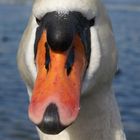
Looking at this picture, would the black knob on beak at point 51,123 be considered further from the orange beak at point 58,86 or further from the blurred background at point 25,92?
the blurred background at point 25,92

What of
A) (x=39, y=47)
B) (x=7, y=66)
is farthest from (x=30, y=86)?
(x=7, y=66)

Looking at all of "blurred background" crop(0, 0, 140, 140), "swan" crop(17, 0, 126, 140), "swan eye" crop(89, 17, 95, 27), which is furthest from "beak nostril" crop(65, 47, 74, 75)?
"blurred background" crop(0, 0, 140, 140)

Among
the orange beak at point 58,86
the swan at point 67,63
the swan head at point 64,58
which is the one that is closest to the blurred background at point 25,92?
the swan at point 67,63

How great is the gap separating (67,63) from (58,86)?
136 millimetres

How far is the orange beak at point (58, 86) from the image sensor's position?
2.66m

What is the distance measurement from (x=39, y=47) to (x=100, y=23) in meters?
0.38

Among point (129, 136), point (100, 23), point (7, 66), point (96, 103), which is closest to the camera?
point (100, 23)

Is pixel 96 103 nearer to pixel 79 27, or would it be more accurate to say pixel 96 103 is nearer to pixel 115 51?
pixel 115 51

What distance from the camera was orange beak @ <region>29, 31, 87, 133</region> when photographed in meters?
2.66

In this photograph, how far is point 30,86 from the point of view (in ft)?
10.5

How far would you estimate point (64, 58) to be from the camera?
9.07 ft

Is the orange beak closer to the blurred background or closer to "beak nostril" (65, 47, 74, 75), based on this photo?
"beak nostril" (65, 47, 74, 75)

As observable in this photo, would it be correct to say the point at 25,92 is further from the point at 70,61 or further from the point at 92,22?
the point at 70,61

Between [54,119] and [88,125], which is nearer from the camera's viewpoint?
[54,119]
